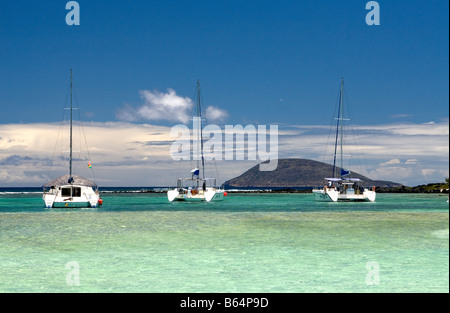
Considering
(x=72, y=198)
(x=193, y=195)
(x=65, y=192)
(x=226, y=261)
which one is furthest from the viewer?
(x=193, y=195)

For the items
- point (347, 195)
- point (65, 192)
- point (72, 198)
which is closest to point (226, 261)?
point (72, 198)

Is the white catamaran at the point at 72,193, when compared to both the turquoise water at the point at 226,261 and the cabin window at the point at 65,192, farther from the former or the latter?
the turquoise water at the point at 226,261

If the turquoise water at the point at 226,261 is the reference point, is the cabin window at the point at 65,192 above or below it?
above

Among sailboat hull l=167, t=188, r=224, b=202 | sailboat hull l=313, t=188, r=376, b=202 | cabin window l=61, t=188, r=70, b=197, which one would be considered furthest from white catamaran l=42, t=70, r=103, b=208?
sailboat hull l=313, t=188, r=376, b=202

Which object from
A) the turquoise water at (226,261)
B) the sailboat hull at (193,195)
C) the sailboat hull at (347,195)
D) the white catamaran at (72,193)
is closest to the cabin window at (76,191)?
the white catamaran at (72,193)

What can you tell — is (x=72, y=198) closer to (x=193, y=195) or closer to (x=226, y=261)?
(x=193, y=195)

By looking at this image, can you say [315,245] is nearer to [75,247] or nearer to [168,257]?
[168,257]

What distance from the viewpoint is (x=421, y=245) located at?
25.5m

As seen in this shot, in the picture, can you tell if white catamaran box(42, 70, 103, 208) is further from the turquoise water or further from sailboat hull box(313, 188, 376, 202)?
sailboat hull box(313, 188, 376, 202)

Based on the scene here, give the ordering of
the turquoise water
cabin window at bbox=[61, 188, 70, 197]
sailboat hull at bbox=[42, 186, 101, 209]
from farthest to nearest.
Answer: cabin window at bbox=[61, 188, 70, 197]
sailboat hull at bbox=[42, 186, 101, 209]
the turquoise water

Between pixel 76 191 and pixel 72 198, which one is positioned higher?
pixel 76 191
